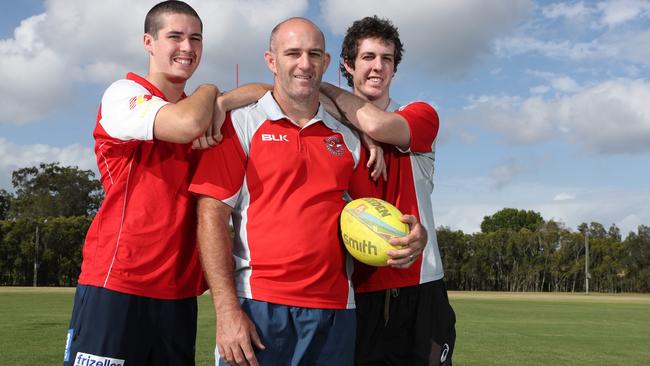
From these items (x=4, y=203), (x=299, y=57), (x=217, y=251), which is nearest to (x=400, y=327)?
(x=217, y=251)

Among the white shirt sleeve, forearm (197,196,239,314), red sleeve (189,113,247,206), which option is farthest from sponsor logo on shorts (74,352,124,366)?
the white shirt sleeve

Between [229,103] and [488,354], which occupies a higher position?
[229,103]

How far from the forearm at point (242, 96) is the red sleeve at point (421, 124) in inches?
37.2

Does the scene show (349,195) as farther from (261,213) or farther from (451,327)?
(451,327)

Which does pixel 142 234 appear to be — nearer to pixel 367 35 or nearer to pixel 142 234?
pixel 142 234

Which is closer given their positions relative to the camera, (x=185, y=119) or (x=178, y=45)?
(x=185, y=119)

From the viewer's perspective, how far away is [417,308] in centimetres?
458

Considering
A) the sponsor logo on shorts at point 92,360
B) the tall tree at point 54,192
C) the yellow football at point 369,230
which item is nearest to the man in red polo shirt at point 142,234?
the sponsor logo on shorts at point 92,360

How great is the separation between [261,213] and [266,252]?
220 millimetres

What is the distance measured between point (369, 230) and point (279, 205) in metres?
0.51

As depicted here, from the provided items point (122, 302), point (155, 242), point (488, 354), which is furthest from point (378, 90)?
point (488, 354)

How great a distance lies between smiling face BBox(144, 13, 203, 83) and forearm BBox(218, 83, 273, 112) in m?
0.37

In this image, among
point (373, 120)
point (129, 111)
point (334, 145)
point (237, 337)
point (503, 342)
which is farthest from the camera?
point (503, 342)

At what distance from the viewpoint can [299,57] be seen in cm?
381
